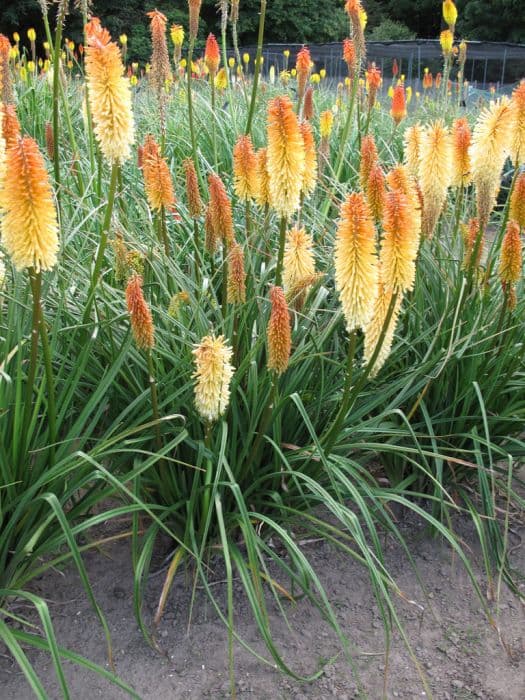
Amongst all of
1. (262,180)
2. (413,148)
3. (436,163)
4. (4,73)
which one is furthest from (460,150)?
(4,73)

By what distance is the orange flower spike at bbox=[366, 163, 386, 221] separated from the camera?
2279mm

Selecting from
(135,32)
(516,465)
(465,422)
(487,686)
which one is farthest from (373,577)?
(135,32)

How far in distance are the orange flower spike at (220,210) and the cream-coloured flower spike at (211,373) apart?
0.50m

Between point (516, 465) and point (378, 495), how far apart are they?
2.90ft

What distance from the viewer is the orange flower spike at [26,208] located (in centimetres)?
Result: 154

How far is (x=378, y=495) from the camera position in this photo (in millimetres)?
2377

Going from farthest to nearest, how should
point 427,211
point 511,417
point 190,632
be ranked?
point 511,417 < point 427,211 < point 190,632

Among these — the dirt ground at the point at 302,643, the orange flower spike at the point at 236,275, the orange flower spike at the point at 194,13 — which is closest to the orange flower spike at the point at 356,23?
the orange flower spike at the point at 194,13

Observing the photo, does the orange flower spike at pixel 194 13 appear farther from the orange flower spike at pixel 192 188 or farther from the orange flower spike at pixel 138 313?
the orange flower spike at pixel 138 313

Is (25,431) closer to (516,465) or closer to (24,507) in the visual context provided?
(24,507)

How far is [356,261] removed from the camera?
71.1 inches

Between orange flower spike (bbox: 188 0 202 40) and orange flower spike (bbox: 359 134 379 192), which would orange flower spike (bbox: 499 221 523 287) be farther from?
orange flower spike (bbox: 188 0 202 40)

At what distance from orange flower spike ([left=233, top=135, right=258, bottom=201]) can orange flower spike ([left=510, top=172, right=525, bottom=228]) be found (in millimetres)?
870

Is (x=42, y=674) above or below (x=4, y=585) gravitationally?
below
